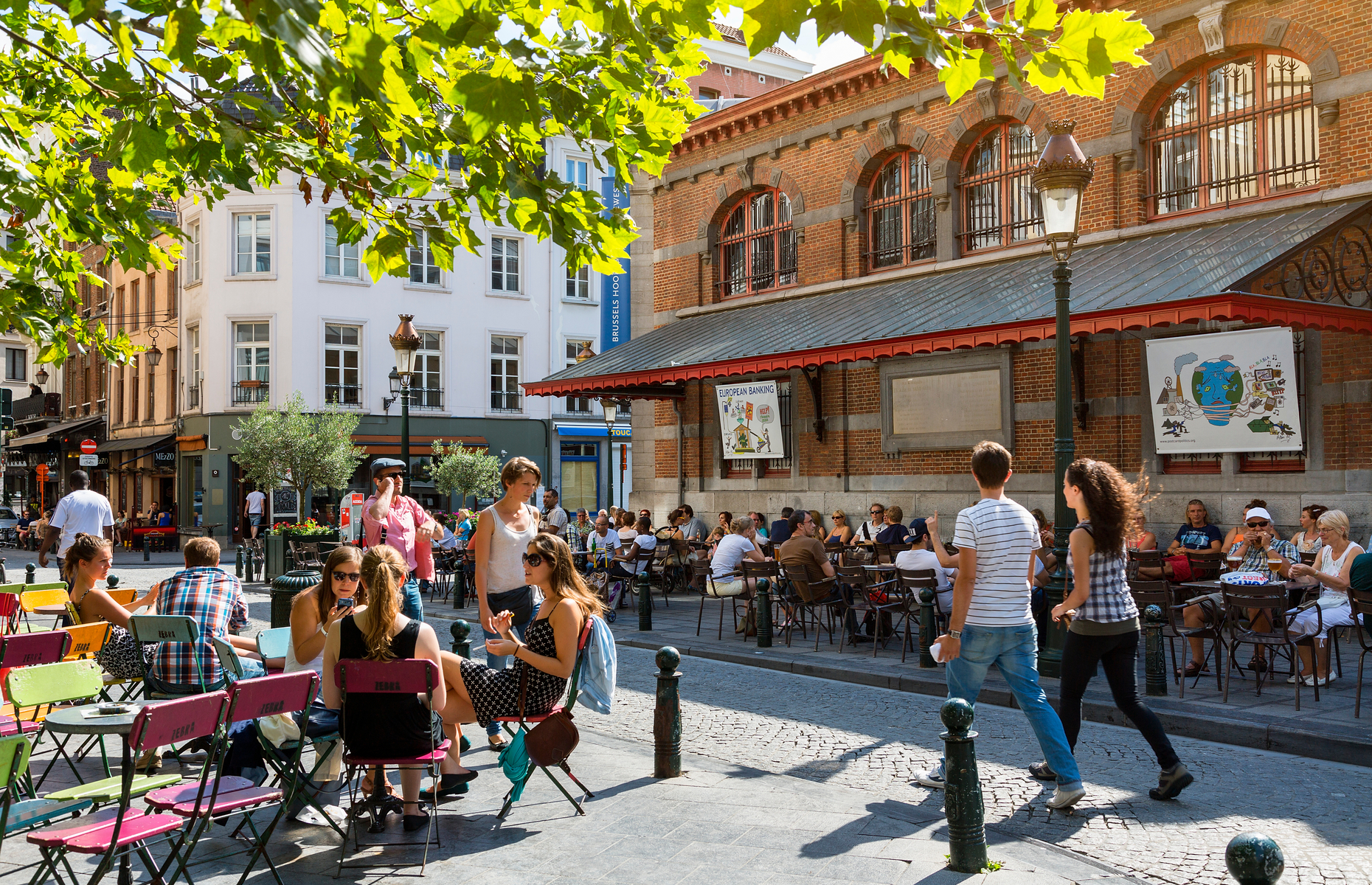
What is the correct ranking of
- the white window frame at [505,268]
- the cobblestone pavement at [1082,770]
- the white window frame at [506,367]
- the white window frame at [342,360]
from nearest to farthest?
the cobblestone pavement at [1082,770]
the white window frame at [342,360]
the white window frame at [506,367]
the white window frame at [505,268]

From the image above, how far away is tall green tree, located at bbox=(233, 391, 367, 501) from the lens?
2652 centimetres

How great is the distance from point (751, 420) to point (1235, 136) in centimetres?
845

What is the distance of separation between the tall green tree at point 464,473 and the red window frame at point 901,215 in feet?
50.3

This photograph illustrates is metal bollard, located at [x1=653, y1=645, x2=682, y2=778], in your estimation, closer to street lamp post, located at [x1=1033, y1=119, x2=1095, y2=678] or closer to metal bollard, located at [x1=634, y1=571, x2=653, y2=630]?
street lamp post, located at [x1=1033, y1=119, x2=1095, y2=678]

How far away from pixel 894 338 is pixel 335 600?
357 inches

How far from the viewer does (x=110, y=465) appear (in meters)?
40.3

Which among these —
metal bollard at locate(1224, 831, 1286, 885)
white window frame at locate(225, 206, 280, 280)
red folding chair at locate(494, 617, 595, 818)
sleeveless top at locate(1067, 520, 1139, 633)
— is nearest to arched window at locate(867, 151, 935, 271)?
sleeveless top at locate(1067, 520, 1139, 633)

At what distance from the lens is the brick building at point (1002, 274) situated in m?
12.2

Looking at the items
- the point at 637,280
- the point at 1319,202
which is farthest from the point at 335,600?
the point at 637,280

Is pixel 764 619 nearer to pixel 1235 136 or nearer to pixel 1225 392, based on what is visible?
pixel 1225 392

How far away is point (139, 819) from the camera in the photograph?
13.7ft

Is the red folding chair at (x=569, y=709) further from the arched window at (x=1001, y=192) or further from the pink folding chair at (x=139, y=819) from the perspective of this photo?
the arched window at (x=1001, y=192)

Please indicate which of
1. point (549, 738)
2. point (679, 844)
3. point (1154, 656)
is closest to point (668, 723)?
point (549, 738)

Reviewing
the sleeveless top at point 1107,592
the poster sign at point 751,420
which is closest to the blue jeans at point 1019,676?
the sleeveless top at point 1107,592
